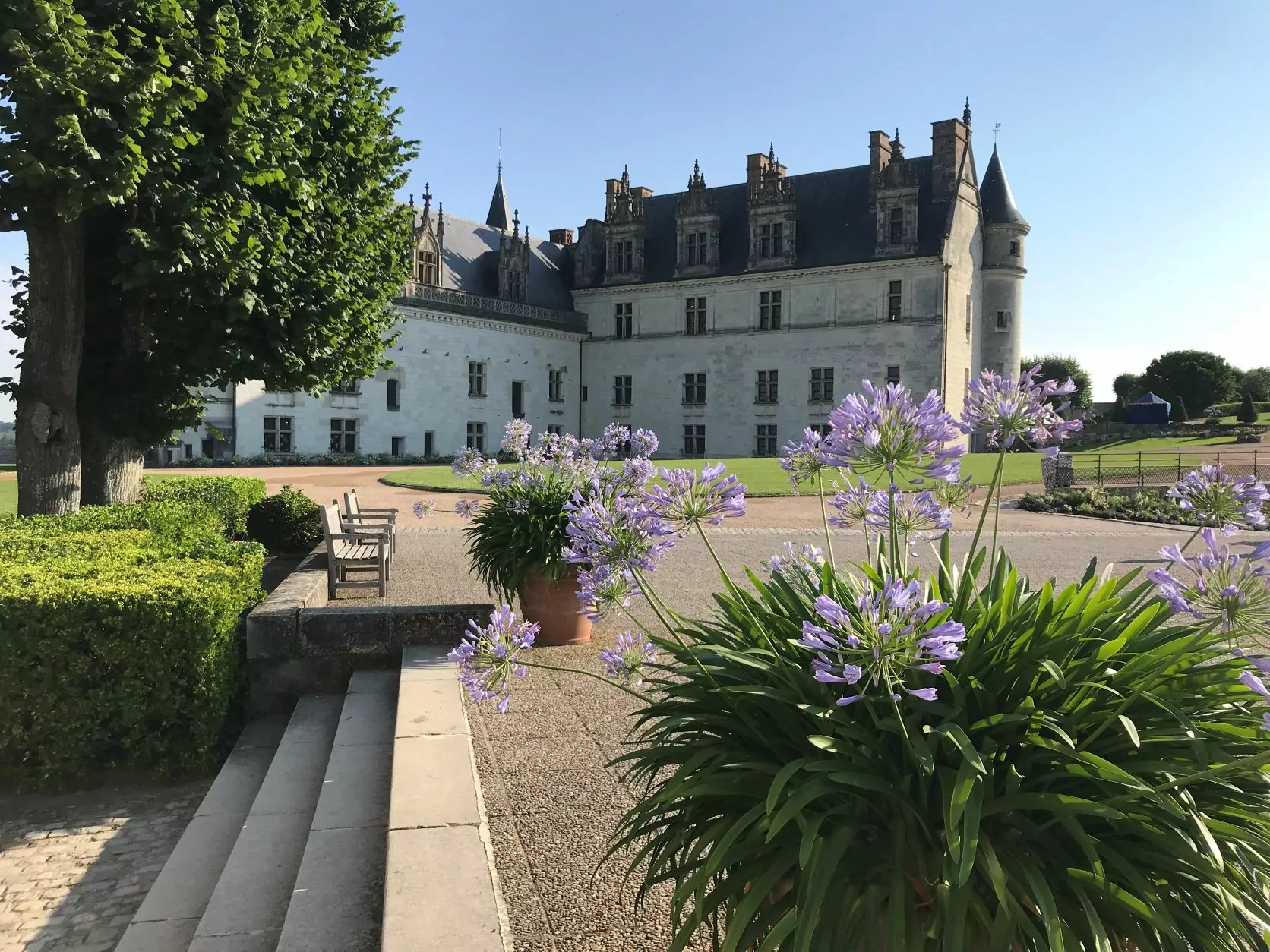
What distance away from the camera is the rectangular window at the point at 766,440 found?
1742 inches

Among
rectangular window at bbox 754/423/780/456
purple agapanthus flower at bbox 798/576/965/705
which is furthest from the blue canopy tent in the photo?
purple agapanthus flower at bbox 798/576/965/705

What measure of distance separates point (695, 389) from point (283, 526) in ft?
114

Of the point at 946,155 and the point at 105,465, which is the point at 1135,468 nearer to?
the point at 946,155

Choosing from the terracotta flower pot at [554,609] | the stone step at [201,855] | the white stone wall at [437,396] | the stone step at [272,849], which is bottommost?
the stone step at [201,855]

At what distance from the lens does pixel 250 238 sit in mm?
9398

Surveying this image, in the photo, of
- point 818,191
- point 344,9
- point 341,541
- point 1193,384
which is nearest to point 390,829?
point 341,541

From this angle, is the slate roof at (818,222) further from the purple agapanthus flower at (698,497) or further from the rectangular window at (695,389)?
the purple agapanthus flower at (698,497)

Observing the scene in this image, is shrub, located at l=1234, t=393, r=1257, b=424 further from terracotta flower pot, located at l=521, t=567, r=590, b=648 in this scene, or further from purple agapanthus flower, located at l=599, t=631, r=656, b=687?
purple agapanthus flower, located at l=599, t=631, r=656, b=687

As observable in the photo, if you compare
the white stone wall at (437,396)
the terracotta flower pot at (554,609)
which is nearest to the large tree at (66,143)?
the terracotta flower pot at (554,609)

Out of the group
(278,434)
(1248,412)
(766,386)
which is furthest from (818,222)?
(1248,412)

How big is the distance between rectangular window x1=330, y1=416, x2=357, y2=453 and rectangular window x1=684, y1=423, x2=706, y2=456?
16018mm

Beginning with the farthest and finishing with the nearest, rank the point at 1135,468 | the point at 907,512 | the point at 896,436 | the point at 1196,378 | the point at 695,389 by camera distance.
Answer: the point at 1196,378 < the point at 695,389 < the point at 1135,468 < the point at 907,512 < the point at 896,436

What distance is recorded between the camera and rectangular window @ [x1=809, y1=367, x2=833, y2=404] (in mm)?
42625

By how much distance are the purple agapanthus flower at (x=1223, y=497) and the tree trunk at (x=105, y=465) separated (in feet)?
36.7
